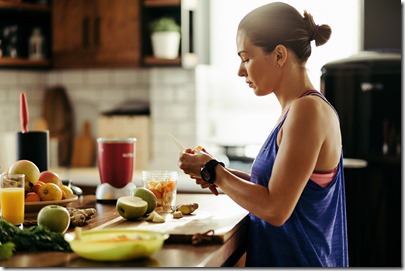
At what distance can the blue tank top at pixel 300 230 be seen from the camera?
184 centimetres

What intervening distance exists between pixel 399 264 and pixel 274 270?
6.41 feet

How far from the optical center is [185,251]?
1591mm

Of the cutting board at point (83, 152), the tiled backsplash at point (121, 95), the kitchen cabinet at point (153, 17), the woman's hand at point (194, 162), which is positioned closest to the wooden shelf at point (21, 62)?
the tiled backsplash at point (121, 95)

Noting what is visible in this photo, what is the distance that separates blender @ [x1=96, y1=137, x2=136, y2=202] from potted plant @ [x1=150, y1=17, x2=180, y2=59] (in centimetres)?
194

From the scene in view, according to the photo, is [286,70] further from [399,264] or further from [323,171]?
[399,264]

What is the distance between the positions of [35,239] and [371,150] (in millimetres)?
2480

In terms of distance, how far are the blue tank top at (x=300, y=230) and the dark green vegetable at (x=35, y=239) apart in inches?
22.7

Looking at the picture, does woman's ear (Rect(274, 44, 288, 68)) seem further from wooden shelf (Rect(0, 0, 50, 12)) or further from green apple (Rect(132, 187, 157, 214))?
wooden shelf (Rect(0, 0, 50, 12))

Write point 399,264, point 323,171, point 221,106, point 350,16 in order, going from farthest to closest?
point 221,106 → point 350,16 → point 399,264 → point 323,171

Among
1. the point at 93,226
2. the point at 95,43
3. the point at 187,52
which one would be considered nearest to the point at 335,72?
the point at 187,52

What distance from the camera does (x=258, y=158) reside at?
1.90 metres

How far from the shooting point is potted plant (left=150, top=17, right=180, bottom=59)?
430cm

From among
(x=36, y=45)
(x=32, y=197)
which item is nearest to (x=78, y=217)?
(x=32, y=197)

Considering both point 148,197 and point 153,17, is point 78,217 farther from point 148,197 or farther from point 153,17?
point 153,17
